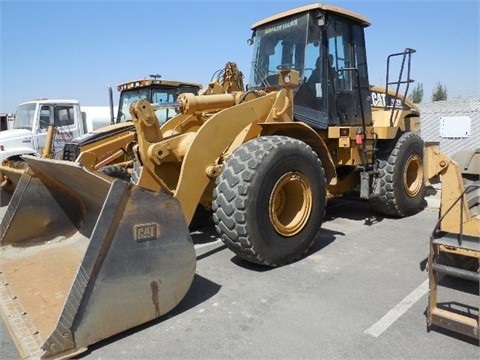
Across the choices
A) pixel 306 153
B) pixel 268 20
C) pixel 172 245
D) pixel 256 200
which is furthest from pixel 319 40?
pixel 172 245

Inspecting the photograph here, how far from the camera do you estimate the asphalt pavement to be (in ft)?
9.10

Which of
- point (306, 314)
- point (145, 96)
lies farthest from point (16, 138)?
point (306, 314)

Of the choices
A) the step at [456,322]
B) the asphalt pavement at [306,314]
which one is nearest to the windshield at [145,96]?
the asphalt pavement at [306,314]

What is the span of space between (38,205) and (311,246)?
2955mm

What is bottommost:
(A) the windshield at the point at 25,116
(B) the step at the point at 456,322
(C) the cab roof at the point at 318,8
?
(B) the step at the point at 456,322

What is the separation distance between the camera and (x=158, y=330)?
3023 millimetres

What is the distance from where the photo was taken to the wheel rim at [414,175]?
20.9 feet

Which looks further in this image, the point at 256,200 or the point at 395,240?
the point at 395,240

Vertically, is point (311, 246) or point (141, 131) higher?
point (141, 131)

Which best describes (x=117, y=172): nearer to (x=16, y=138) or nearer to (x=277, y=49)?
(x=277, y=49)

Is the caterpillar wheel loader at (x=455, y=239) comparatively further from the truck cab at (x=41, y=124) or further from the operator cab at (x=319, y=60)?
the truck cab at (x=41, y=124)

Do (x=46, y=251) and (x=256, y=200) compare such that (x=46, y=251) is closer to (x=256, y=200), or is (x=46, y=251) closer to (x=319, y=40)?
(x=256, y=200)

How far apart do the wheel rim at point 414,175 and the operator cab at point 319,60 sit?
1061 mm

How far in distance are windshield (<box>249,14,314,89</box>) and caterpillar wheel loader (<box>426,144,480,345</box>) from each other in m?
2.46
